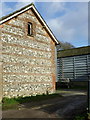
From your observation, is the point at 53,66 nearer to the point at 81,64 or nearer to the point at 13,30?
the point at 13,30

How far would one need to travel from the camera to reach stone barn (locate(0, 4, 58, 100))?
41.8 feet

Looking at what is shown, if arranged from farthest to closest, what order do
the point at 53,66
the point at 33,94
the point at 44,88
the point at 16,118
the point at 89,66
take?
1. the point at 89,66
2. the point at 53,66
3. the point at 44,88
4. the point at 33,94
5. the point at 16,118

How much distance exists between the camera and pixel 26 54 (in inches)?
565

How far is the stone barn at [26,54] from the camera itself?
41.8 feet

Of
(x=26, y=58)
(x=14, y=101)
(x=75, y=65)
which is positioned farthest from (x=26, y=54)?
(x=75, y=65)

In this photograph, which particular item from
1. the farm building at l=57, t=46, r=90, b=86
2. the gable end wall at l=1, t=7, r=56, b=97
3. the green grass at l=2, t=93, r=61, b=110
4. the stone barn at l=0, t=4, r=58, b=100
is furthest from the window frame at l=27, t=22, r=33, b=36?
the farm building at l=57, t=46, r=90, b=86

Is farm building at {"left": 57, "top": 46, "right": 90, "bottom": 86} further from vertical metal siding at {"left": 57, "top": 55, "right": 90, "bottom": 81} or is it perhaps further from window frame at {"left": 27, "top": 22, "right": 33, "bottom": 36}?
window frame at {"left": 27, "top": 22, "right": 33, "bottom": 36}

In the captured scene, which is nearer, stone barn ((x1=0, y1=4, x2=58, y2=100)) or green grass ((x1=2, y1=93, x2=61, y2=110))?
green grass ((x1=2, y1=93, x2=61, y2=110))

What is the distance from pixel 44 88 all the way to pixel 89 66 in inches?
347

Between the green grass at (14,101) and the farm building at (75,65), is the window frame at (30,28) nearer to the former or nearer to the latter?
the green grass at (14,101)

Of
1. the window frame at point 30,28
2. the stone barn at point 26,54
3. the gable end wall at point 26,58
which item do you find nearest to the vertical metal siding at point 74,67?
the stone barn at point 26,54

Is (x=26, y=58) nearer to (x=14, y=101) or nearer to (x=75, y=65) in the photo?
(x=14, y=101)

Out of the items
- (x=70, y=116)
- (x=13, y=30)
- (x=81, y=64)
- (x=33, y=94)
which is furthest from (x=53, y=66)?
(x=70, y=116)

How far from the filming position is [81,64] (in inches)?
888
